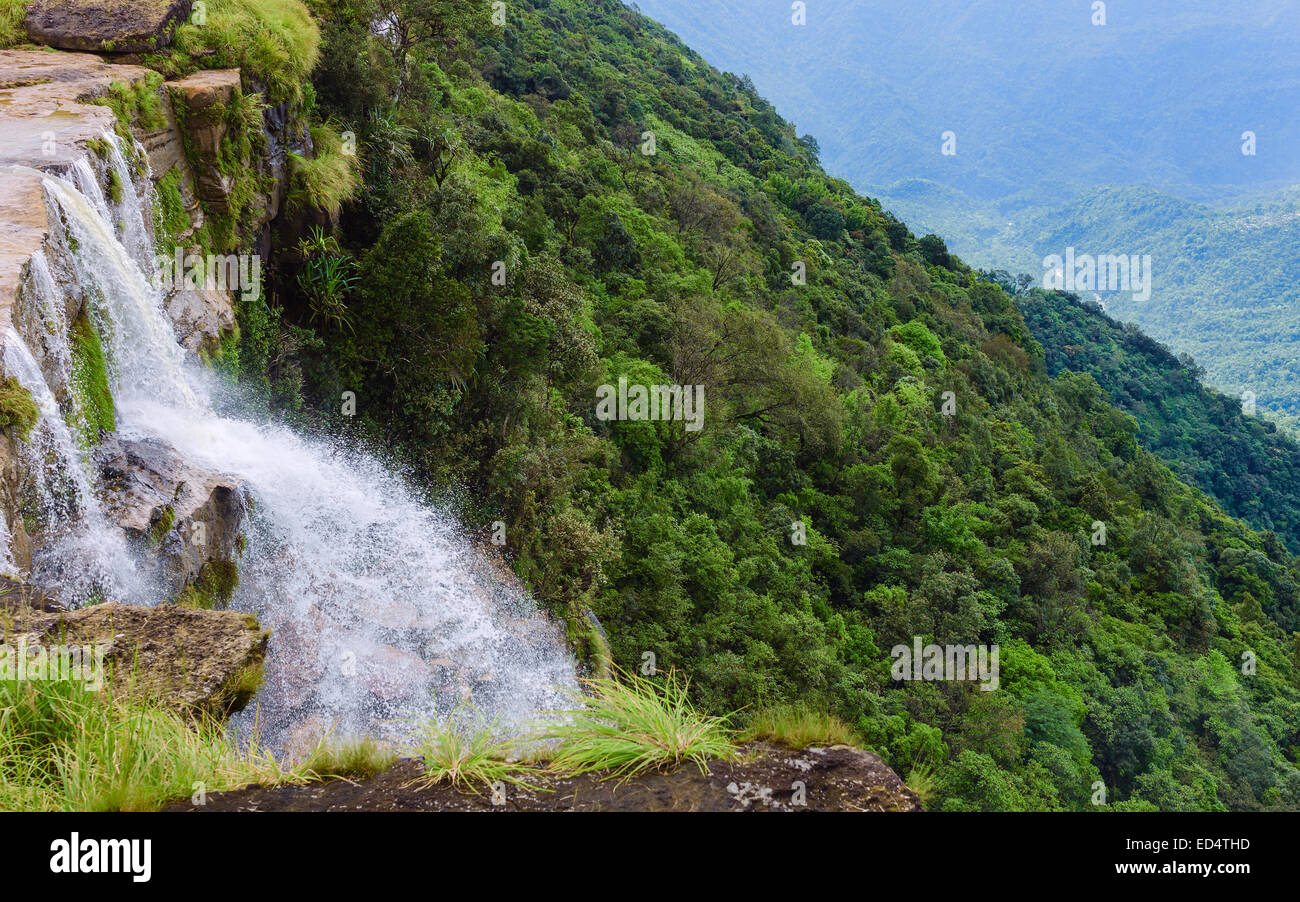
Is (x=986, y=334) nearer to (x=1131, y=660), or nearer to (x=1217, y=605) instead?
(x=1217, y=605)

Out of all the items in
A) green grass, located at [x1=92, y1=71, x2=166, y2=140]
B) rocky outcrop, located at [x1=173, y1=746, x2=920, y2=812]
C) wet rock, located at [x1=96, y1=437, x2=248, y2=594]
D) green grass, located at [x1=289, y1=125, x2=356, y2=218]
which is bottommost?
rocky outcrop, located at [x1=173, y1=746, x2=920, y2=812]

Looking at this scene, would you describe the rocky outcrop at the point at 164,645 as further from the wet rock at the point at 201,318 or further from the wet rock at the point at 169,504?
the wet rock at the point at 201,318

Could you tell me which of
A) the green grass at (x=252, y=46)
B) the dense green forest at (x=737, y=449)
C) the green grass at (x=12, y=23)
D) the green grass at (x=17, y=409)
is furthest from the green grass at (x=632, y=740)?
the green grass at (x=12, y=23)

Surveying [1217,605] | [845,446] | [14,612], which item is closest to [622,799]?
[14,612]

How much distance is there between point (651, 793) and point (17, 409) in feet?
18.3

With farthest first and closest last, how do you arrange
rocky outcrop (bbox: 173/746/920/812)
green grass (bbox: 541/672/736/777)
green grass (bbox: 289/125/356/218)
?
green grass (bbox: 289/125/356/218) → green grass (bbox: 541/672/736/777) → rocky outcrop (bbox: 173/746/920/812)

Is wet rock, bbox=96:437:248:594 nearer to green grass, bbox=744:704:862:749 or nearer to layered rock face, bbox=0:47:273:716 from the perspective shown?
layered rock face, bbox=0:47:273:716

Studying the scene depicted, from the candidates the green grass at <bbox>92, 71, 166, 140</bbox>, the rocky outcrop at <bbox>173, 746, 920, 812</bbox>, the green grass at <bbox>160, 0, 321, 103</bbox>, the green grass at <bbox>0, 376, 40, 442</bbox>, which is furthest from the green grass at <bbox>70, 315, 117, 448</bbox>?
the rocky outcrop at <bbox>173, 746, 920, 812</bbox>

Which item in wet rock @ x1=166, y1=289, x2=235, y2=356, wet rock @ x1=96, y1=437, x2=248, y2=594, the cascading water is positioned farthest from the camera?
wet rock @ x1=166, y1=289, x2=235, y2=356

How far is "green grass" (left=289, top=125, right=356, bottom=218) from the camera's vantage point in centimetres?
1223

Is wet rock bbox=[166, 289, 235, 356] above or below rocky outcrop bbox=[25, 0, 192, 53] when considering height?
below

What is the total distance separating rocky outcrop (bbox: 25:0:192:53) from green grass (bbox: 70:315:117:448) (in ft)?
16.0

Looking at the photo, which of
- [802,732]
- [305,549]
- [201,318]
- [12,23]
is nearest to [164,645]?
[802,732]
